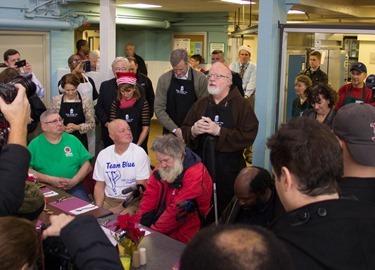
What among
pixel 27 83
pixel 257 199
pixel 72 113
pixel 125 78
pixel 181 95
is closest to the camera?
pixel 27 83

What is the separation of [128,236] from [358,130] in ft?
4.33

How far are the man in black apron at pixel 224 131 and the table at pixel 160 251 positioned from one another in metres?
1.22

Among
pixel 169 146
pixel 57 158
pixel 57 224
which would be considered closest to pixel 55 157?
pixel 57 158

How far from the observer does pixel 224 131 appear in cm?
399

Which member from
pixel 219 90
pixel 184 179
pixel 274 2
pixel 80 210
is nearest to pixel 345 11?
pixel 274 2

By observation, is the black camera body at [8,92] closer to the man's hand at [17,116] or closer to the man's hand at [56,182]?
the man's hand at [17,116]

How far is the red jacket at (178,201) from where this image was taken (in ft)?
11.2

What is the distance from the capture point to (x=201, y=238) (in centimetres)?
102

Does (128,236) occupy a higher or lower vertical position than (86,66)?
lower

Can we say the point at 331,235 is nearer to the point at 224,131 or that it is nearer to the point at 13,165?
the point at 13,165

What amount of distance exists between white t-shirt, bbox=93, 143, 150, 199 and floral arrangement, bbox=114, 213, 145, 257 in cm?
145

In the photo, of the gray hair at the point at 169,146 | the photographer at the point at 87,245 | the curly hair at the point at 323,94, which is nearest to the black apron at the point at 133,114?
the gray hair at the point at 169,146

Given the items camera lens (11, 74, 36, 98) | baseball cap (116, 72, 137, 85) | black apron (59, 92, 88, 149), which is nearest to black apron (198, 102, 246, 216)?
baseball cap (116, 72, 137, 85)

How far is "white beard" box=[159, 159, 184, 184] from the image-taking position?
3.46 m
